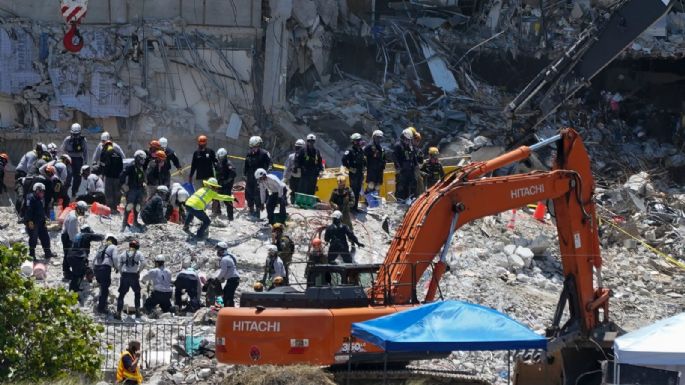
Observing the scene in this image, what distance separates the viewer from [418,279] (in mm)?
20688

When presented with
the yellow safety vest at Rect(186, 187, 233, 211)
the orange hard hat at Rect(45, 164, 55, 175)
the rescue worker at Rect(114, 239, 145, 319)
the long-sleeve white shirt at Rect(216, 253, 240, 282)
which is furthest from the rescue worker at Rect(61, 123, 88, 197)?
the long-sleeve white shirt at Rect(216, 253, 240, 282)

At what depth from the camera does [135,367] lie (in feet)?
66.6

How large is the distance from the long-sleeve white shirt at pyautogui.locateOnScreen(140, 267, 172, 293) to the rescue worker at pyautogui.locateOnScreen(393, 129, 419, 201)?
6654mm

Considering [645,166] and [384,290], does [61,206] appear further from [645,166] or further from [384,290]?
[645,166]

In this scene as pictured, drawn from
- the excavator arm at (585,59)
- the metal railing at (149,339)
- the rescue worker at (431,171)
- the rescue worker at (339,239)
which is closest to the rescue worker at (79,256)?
the metal railing at (149,339)

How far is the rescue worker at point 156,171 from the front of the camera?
2816cm

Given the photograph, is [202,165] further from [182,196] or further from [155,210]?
[155,210]

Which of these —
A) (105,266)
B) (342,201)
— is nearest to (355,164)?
(342,201)

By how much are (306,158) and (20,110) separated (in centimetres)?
1110

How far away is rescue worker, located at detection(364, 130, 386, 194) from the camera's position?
29234 millimetres

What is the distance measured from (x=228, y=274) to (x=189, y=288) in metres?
0.67

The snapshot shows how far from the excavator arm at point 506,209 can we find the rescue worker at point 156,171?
7.94m

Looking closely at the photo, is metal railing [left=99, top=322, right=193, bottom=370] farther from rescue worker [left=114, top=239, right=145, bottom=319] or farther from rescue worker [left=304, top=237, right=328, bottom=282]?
rescue worker [left=304, top=237, right=328, bottom=282]

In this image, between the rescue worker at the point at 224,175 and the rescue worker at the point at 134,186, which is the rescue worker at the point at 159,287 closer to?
the rescue worker at the point at 134,186
